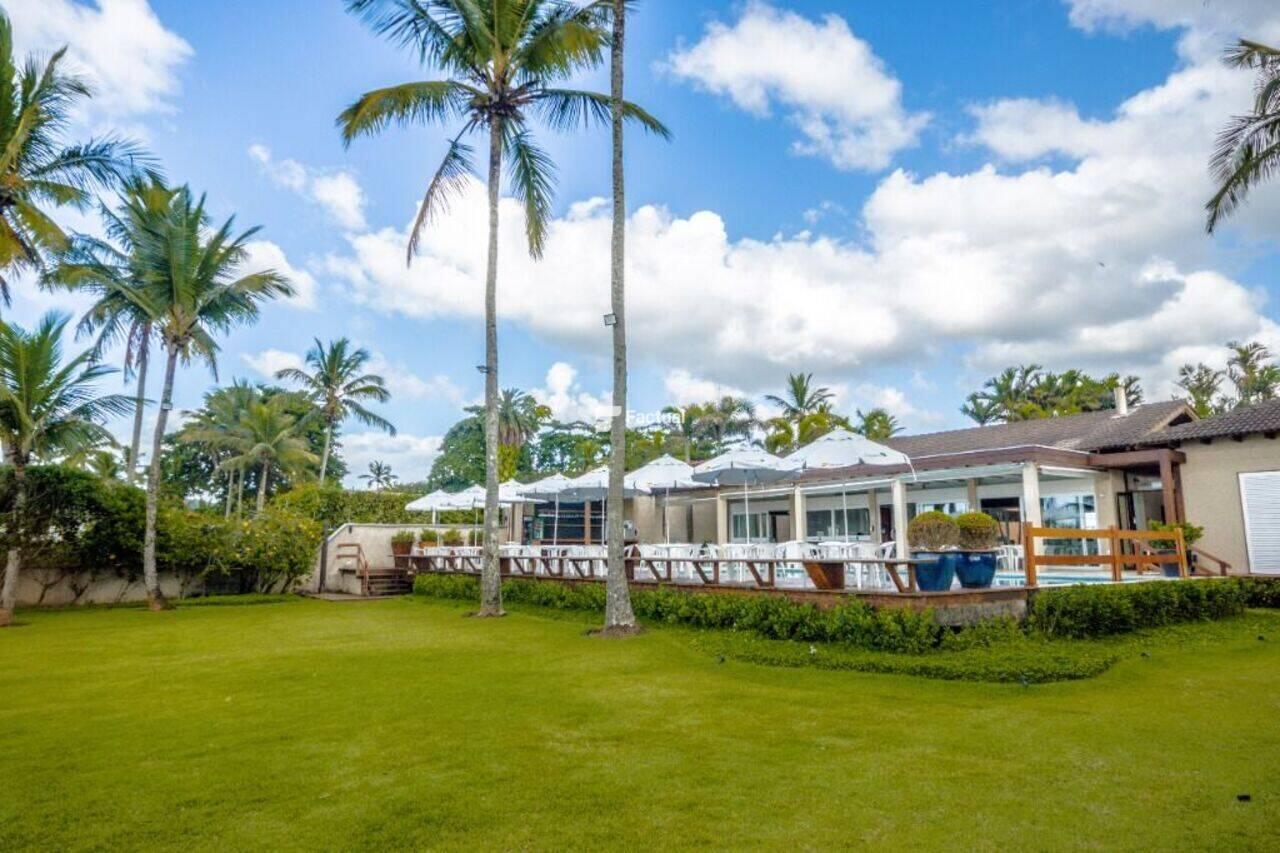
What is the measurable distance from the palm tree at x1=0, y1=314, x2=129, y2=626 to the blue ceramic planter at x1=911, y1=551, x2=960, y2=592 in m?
15.4

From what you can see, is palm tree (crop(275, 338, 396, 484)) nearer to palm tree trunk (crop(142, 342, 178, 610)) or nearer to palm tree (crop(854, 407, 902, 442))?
palm tree trunk (crop(142, 342, 178, 610))

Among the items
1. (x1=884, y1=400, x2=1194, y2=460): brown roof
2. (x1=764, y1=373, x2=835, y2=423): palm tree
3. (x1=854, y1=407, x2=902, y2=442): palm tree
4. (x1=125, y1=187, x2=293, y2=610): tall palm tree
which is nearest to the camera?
(x1=125, y1=187, x2=293, y2=610): tall palm tree

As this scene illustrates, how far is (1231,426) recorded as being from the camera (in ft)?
49.5

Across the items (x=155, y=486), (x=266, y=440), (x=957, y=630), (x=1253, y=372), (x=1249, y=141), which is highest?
(x=1253, y=372)

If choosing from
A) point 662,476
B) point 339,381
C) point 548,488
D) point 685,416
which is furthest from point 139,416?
point 685,416

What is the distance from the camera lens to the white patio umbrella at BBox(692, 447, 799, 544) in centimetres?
1323

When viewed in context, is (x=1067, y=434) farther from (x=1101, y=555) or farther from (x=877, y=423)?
(x=877, y=423)

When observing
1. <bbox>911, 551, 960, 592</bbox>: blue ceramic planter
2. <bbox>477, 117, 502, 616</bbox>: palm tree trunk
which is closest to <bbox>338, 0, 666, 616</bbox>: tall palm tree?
<bbox>477, 117, 502, 616</bbox>: palm tree trunk

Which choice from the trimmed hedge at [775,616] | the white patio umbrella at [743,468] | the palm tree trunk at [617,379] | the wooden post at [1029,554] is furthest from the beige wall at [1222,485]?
the palm tree trunk at [617,379]

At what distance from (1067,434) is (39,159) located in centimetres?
2222

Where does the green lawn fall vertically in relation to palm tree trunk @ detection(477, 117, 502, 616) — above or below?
below

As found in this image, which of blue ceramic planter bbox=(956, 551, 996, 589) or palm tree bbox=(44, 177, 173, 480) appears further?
palm tree bbox=(44, 177, 173, 480)

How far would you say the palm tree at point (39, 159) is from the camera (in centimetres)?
1027

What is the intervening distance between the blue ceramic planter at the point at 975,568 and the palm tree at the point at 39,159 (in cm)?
1367
